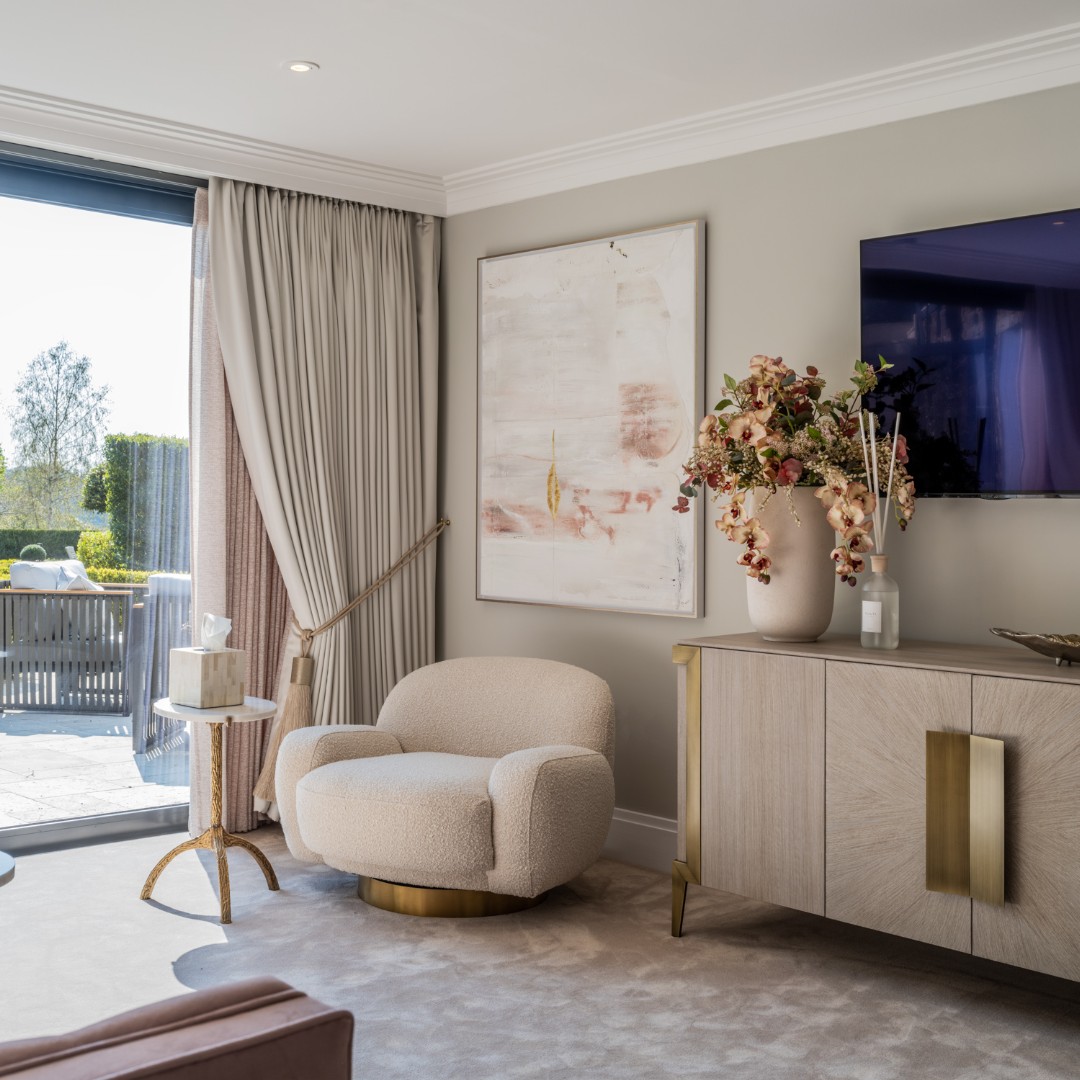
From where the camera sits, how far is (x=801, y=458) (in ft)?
10.9

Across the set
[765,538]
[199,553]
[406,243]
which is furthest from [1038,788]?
[406,243]

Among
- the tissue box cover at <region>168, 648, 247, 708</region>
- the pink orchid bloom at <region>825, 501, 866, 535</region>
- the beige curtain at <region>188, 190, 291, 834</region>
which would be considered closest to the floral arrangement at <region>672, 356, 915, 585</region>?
the pink orchid bloom at <region>825, 501, 866, 535</region>

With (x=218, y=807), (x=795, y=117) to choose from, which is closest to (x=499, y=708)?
(x=218, y=807)

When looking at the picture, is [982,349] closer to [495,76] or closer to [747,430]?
[747,430]

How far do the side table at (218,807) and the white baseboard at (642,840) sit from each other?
124 centimetres

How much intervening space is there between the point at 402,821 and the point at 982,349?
2.09 m

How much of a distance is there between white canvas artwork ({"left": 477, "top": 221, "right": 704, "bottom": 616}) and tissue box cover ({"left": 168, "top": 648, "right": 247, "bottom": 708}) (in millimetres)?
1269

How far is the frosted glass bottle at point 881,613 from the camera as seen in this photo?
322 cm

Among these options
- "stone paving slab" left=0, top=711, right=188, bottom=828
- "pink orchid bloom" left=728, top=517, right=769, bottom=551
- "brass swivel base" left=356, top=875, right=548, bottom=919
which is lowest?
"brass swivel base" left=356, top=875, right=548, bottom=919

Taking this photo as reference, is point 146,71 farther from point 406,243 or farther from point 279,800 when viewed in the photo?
point 279,800

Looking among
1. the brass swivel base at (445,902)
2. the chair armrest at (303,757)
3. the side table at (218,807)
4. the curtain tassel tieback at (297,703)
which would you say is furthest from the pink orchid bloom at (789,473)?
the curtain tassel tieback at (297,703)

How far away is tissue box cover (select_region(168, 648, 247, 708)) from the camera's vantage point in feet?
12.0

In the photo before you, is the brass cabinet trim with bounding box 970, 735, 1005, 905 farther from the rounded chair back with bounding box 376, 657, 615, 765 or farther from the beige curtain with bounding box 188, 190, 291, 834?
the beige curtain with bounding box 188, 190, 291, 834

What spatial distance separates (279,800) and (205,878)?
43cm
